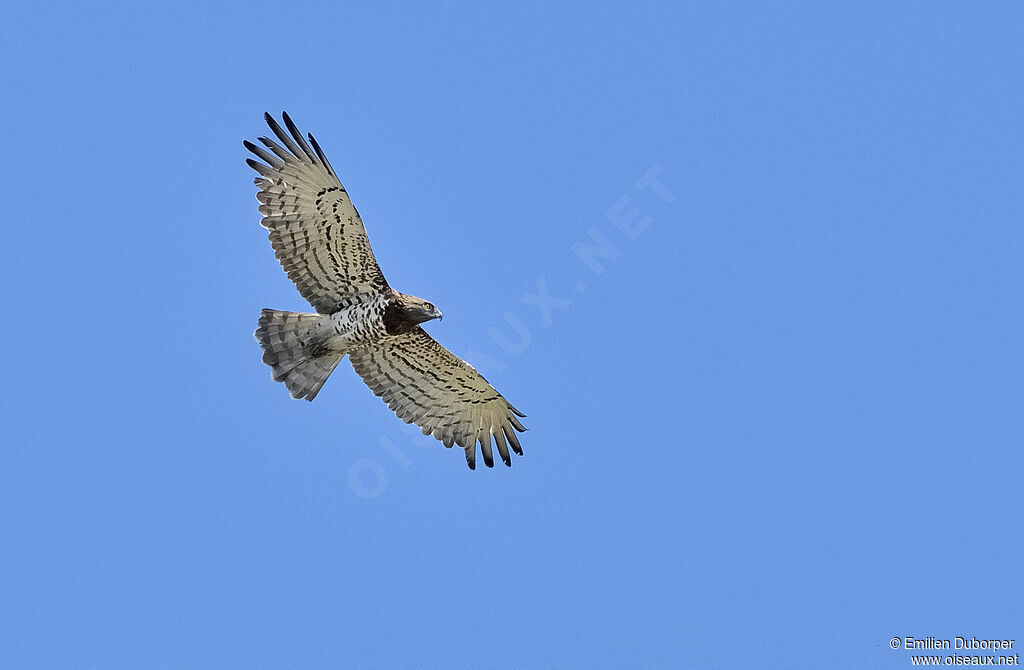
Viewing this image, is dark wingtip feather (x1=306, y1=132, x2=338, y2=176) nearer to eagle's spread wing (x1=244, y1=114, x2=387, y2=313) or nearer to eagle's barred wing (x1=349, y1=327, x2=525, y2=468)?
eagle's spread wing (x1=244, y1=114, x2=387, y2=313)

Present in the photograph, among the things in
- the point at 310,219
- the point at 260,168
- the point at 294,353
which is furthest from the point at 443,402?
the point at 260,168

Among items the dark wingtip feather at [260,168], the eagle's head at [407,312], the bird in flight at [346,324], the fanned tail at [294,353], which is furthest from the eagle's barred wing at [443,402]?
the dark wingtip feather at [260,168]

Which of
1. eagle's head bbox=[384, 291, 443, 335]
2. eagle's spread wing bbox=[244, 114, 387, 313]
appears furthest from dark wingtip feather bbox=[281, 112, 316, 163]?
eagle's head bbox=[384, 291, 443, 335]

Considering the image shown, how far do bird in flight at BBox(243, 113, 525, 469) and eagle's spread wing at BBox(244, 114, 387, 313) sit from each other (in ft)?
0.04

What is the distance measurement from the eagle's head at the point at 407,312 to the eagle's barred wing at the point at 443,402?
0.87 metres

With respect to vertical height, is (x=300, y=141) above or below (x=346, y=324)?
above

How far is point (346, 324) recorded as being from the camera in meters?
14.8

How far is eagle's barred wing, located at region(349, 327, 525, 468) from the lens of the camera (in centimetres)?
1559

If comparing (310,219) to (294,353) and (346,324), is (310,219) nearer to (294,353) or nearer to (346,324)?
(346,324)

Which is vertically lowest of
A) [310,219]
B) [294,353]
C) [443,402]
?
[294,353]

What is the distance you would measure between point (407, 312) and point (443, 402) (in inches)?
66.1

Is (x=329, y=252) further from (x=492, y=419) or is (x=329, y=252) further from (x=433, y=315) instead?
(x=492, y=419)

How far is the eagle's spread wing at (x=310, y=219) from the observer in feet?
46.7

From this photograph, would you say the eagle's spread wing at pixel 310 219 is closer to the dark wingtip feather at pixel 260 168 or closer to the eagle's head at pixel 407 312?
the dark wingtip feather at pixel 260 168
